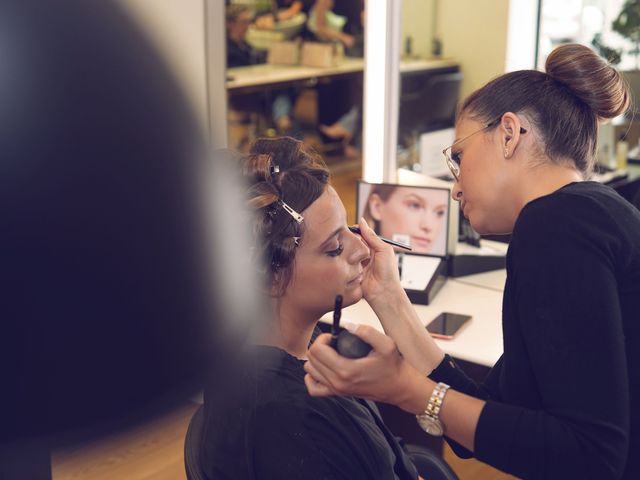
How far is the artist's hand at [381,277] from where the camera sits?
1442mm

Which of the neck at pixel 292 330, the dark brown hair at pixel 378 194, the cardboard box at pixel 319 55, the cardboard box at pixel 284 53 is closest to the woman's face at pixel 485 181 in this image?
the neck at pixel 292 330

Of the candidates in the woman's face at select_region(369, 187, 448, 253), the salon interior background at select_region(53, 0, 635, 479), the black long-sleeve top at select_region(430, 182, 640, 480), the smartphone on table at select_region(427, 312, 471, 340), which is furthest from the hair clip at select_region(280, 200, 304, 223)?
the woman's face at select_region(369, 187, 448, 253)

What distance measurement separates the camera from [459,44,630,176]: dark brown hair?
1132mm

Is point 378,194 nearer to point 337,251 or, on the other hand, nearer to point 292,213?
point 337,251

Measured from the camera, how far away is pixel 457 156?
1255mm

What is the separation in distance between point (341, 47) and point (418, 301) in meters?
4.92

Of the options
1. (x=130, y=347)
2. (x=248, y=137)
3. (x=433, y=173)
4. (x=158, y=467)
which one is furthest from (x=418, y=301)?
(x=248, y=137)

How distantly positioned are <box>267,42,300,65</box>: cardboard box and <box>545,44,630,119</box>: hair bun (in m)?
5.57

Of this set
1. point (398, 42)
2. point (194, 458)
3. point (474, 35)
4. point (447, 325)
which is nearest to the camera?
point (194, 458)

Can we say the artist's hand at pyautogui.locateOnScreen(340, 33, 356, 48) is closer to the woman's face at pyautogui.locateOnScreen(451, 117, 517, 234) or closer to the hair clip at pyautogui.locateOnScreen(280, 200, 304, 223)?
the hair clip at pyautogui.locateOnScreen(280, 200, 304, 223)

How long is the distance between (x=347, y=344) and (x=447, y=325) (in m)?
1.06

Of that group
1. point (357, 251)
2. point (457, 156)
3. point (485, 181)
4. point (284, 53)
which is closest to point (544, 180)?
point (485, 181)

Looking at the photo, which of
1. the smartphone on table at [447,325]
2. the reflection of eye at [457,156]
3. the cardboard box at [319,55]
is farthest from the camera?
the cardboard box at [319,55]

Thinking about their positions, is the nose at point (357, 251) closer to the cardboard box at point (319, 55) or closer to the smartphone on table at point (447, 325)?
the smartphone on table at point (447, 325)
